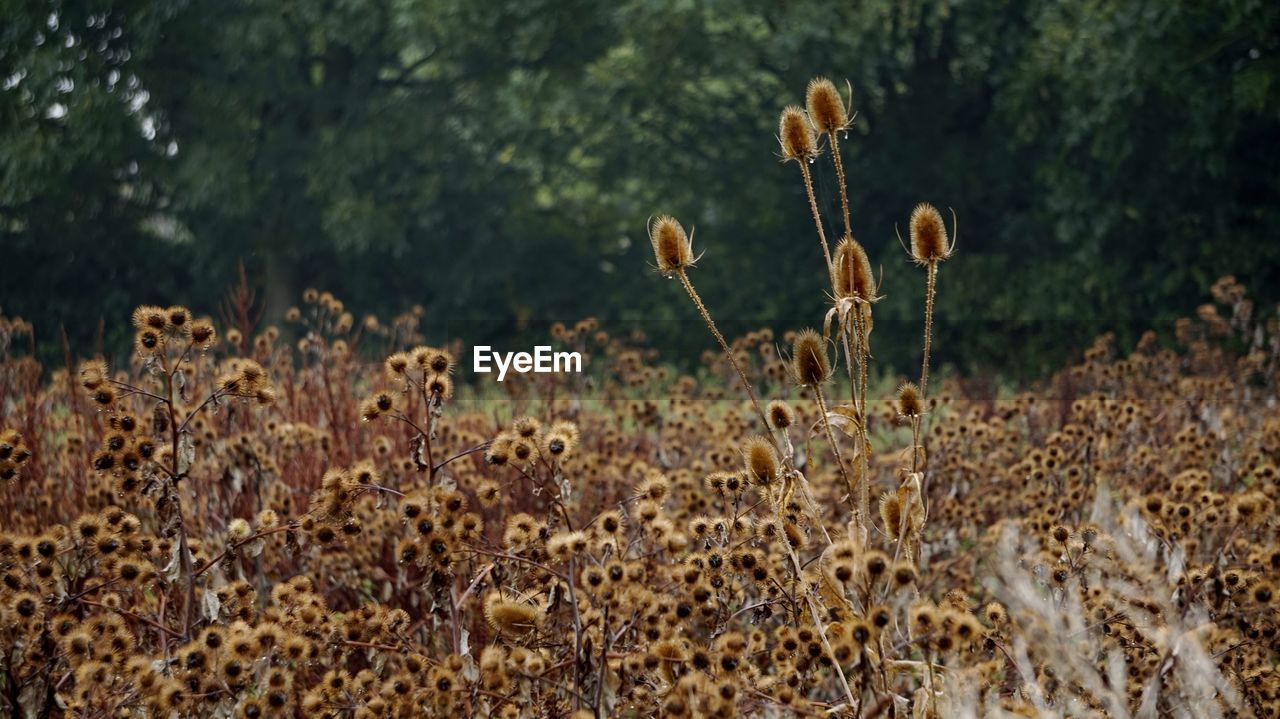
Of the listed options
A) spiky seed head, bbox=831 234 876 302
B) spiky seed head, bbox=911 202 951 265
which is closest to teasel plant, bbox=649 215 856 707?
spiky seed head, bbox=831 234 876 302

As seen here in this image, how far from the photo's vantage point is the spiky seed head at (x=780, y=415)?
261 centimetres

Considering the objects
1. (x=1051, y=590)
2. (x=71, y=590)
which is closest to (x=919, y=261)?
(x=1051, y=590)

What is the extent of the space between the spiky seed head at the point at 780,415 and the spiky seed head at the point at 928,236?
466mm

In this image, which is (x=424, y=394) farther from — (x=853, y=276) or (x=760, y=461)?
(x=853, y=276)

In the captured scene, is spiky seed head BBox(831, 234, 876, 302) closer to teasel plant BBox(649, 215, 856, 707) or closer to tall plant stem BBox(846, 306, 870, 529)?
tall plant stem BBox(846, 306, 870, 529)

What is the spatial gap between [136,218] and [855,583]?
1814 centimetres

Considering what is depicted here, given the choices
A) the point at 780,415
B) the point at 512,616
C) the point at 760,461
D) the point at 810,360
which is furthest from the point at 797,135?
the point at 512,616

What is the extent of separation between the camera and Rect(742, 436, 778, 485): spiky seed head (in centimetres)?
251

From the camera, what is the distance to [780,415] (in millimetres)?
2633

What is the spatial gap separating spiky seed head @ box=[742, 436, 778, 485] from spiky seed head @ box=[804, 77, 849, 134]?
77 cm

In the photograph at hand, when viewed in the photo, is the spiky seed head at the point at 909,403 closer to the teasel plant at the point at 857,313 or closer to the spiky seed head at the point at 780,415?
the teasel plant at the point at 857,313

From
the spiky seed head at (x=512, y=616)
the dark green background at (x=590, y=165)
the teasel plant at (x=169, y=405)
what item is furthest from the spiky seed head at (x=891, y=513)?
the dark green background at (x=590, y=165)

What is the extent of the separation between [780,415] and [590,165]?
1745 cm

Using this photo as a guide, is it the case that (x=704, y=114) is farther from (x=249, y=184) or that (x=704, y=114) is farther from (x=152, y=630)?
(x=152, y=630)
